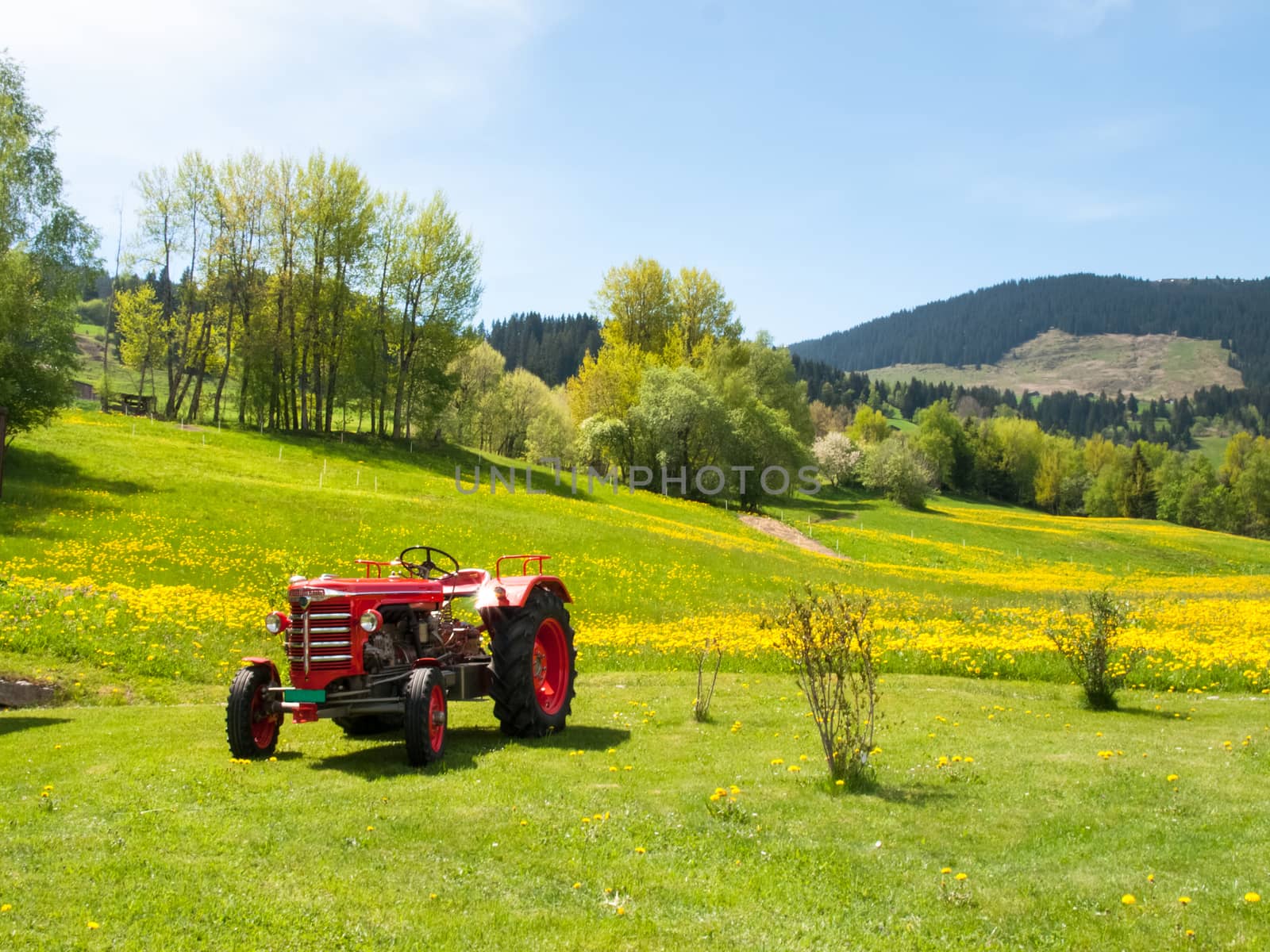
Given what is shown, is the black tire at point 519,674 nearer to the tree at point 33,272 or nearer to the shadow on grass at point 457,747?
the shadow on grass at point 457,747

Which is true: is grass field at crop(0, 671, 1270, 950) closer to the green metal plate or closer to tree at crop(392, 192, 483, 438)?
the green metal plate

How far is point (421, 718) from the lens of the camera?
9.37 meters

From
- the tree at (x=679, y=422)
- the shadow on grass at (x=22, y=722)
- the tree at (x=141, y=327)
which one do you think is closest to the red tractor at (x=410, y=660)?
the shadow on grass at (x=22, y=722)

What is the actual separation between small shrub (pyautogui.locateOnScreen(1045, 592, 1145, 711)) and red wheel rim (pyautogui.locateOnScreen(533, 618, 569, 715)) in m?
8.53

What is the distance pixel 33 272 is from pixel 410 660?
2971 cm

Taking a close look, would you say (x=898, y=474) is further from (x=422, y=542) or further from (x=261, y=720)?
(x=261, y=720)

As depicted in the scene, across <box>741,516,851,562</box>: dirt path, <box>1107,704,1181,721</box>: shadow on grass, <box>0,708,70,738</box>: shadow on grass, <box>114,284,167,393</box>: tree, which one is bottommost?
<box>741,516,851,562</box>: dirt path

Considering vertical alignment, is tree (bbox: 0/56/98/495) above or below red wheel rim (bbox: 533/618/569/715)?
above

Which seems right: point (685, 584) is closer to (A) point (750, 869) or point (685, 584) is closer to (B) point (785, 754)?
(B) point (785, 754)

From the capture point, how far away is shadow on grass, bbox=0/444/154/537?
81.6 ft

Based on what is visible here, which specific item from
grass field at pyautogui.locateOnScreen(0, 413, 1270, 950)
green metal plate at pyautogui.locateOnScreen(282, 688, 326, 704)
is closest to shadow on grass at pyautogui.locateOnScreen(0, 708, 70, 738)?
grass field at pyautogui.locateOnScreen(0, 413, 1270, 950)

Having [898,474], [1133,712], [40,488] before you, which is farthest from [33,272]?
[898,474]

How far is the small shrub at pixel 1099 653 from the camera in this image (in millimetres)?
14508

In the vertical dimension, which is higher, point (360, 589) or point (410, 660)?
point (360, 589)
